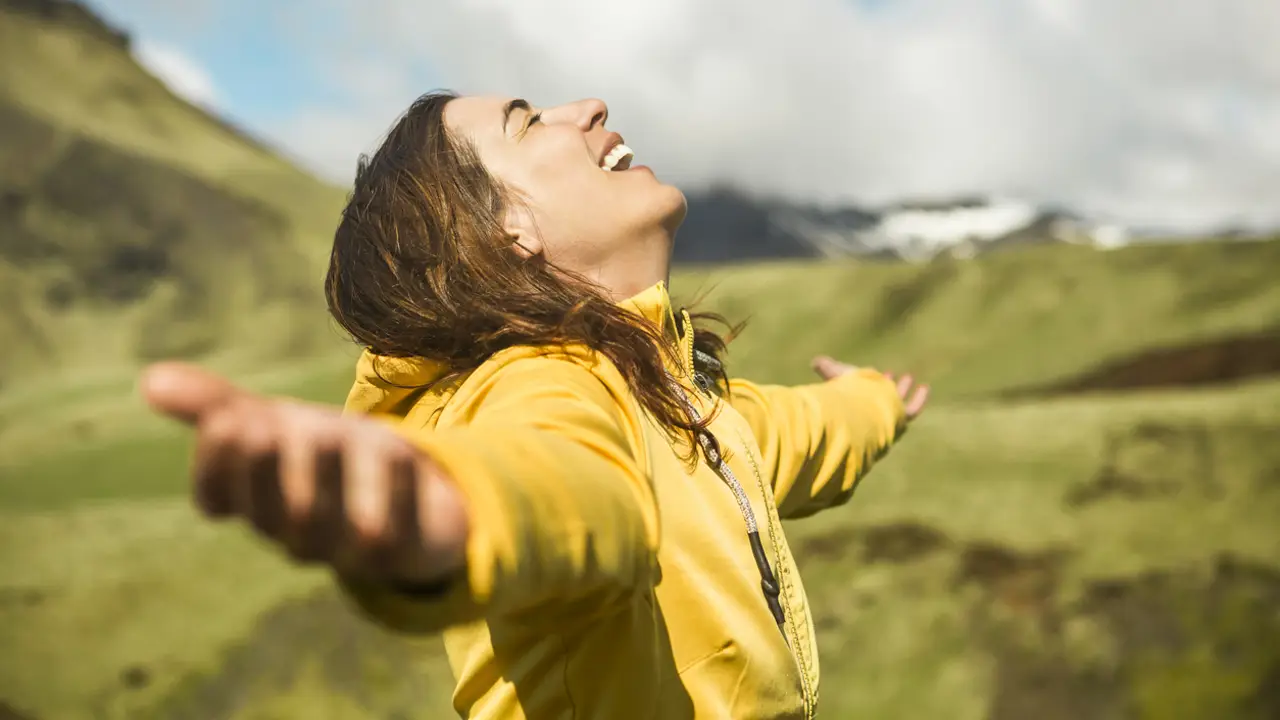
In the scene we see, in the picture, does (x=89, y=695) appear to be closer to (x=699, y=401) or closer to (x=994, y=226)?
(x=699, y=401)

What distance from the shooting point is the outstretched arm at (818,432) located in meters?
2.94

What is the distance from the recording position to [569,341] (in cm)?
192

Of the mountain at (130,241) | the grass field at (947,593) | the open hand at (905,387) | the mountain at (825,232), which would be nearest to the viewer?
the open hand at (905,387)

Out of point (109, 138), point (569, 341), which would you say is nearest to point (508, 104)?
point (569, 341)

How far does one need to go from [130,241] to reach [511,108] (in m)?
45.0

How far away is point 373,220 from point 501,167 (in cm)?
31

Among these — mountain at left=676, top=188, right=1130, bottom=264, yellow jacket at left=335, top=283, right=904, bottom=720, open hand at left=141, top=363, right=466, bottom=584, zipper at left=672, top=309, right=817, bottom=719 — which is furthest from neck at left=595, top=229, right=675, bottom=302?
mountain at left=676, top=188, right=1130, bottom=264

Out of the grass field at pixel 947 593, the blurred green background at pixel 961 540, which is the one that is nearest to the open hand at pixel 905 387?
the blurred green background at pixel 961 540

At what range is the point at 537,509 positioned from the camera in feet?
3.79

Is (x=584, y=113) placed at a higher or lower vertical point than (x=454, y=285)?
higher

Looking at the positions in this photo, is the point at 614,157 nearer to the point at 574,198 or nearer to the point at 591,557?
the point at 574,198

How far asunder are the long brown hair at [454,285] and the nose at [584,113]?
0.26 m

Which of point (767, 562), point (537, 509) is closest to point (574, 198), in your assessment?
point (767, 562)

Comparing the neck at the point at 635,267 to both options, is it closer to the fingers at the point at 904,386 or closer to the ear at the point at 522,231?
the ear at the point at 522,231
